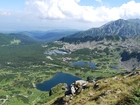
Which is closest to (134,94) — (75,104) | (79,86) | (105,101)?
(105,101)

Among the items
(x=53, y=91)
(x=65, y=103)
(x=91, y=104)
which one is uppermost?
(x=91, y=104)

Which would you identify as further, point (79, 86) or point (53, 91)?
point (53, 91)

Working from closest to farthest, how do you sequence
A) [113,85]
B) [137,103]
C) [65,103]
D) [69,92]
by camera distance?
[137,103], [113,85], [65,103], [69,92]

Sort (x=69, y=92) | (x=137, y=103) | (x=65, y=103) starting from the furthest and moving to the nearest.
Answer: (x=69, y=92) < (x=65, y=103) < (x=137, y=103)

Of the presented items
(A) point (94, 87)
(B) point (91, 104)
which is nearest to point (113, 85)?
(A) point (94, 87)

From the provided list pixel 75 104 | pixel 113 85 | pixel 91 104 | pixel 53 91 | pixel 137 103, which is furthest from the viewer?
pixel 53 91

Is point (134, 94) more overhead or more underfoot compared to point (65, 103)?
more overhead

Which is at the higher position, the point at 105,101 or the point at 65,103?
the point at 105,101

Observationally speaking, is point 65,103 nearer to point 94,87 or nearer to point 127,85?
point 94,87

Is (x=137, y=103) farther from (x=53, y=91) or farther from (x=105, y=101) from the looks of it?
(x=53, y=91)
